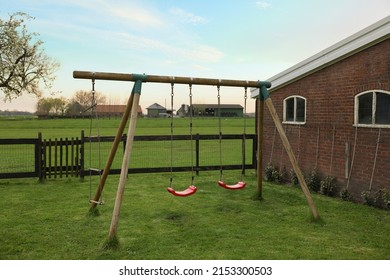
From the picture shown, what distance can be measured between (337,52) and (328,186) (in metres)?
3.29

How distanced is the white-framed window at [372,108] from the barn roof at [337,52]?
41.8 inches

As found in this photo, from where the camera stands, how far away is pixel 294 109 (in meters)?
10.5

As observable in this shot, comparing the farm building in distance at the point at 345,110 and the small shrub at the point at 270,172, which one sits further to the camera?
the small shrub at the point at 270,172

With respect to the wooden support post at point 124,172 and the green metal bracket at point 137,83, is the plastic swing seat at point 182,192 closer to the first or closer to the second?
the wooden support post at point 124,172

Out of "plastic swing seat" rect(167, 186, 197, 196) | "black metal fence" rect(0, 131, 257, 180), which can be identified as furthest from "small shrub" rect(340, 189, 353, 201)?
"plastic swing seat" rect(167, 186, 197, 196)

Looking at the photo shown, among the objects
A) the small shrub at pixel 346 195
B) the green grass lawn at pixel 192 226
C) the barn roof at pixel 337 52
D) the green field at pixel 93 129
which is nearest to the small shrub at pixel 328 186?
the green grass lawn at pixel 192 226

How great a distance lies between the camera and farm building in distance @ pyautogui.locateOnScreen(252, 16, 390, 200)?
25.0 feet

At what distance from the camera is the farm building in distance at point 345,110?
7.63 metres

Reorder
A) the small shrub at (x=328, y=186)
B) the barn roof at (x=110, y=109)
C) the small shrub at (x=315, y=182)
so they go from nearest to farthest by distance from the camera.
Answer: the small shrub at (x=328, y=186)
the small shrub at (x=315, y=182)
the barn roof at (x=110, y=109)

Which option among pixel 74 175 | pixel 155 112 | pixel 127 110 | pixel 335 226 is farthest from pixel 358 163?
A: pixel 155 112

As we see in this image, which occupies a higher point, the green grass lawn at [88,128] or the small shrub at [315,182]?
the green grass lawn at [88,128]

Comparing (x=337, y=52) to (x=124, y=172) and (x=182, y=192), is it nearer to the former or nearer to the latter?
(x=182, y=192)

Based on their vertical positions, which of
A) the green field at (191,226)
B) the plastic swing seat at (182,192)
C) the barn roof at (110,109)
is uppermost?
the barn roof at (110,109)

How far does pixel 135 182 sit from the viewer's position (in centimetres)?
1062
